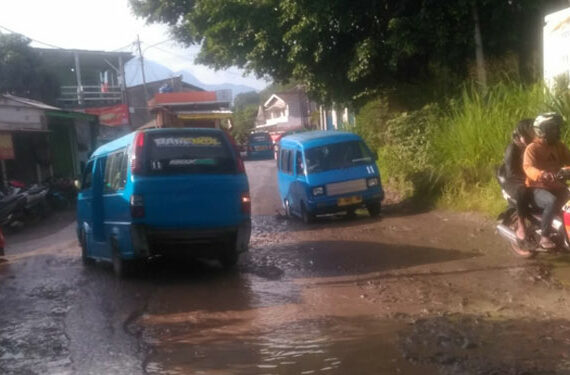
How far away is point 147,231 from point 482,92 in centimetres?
917

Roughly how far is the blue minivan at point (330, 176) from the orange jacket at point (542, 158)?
630cm

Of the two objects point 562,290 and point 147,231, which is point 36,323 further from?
point 562,290

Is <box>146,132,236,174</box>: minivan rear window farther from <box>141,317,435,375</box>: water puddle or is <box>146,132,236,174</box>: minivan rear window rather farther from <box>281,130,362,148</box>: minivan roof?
<box>281,130,362,148</box>: minivan roof

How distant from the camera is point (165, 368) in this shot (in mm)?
5621

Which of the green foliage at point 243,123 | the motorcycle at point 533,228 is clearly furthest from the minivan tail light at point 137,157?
the green foliage at point 243,123

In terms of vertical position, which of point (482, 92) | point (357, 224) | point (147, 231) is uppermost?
point (482, 92)

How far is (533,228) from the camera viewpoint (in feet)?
27.7

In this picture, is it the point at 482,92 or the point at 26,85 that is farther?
the point at 26,85

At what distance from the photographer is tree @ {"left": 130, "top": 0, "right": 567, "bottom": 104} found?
16.3m

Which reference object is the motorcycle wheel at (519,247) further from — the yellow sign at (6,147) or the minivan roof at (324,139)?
the yellow sign at (6,147)

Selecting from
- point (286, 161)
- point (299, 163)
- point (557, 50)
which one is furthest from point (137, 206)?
point (557, 50)

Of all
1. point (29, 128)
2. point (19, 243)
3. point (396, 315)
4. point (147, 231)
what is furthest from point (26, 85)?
point (396, 315)

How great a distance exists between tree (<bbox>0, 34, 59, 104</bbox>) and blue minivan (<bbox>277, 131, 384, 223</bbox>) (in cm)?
2177

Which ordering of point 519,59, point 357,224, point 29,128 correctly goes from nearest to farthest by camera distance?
point 357,224
point 519,59
point 29,128
